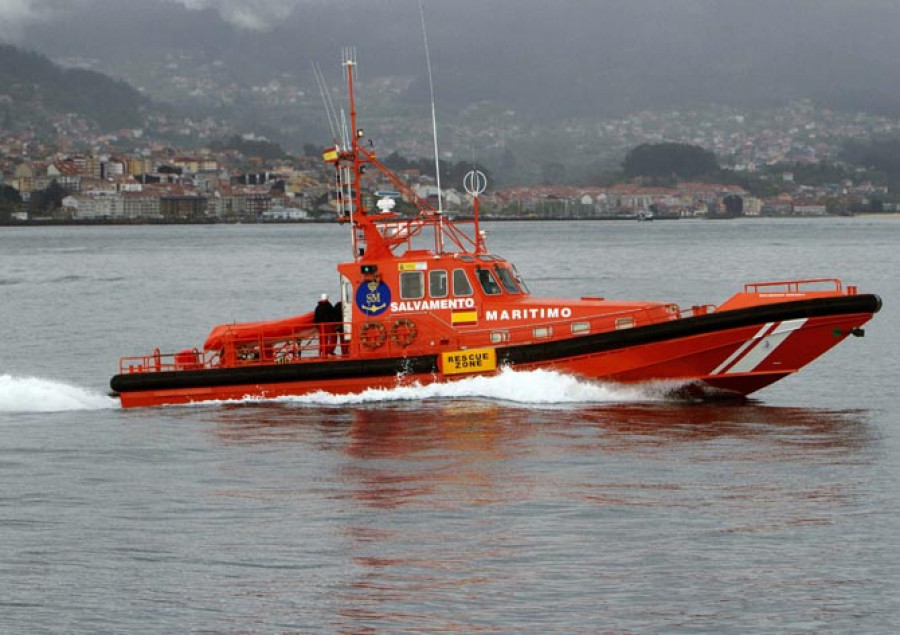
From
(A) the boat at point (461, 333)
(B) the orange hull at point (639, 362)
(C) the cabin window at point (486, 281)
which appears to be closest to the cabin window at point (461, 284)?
(A) the boat at point (461, 333)

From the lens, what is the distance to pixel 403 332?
20016 mm

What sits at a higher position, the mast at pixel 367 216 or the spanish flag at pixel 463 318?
the mast at pixel 367 216

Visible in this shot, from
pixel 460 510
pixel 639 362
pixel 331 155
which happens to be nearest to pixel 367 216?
pixel 331 155

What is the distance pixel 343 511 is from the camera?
13664mm

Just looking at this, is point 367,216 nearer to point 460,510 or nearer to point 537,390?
point 537,390

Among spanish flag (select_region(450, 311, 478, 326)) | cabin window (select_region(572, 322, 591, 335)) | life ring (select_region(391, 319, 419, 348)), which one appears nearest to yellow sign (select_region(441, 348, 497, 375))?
spanish flag (select_region(450, 311, 478, 326))

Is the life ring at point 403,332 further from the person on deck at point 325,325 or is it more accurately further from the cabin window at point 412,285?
the person on deck at point 325,325

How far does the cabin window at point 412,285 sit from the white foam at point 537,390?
125cm

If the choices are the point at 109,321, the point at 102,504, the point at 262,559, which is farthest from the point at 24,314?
the point at 262,559

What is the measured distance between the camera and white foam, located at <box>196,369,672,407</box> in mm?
19781

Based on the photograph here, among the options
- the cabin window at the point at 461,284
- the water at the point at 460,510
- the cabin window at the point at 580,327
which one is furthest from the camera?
the cabin window at the point at 461,284

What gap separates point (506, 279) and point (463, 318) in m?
0.83

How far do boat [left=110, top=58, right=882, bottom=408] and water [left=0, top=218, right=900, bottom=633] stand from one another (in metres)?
0.36

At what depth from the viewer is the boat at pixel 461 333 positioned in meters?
19.2
